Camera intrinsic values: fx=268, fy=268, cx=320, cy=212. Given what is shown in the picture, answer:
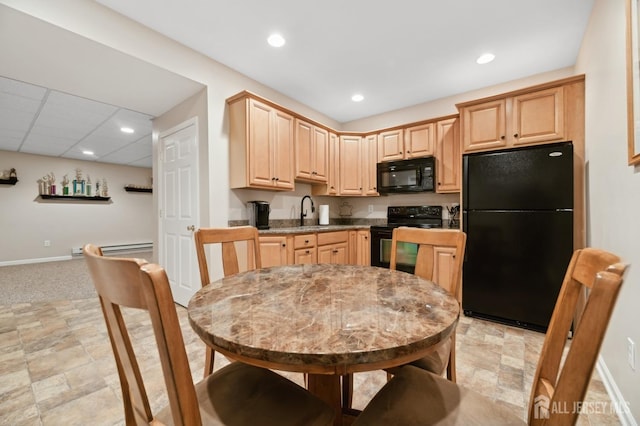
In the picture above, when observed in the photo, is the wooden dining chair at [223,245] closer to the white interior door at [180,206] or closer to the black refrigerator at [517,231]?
the white interior door at [180,206]

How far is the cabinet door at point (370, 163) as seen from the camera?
3986 millimetres

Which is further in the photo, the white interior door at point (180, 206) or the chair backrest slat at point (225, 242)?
the white interior door at point (180, 206)

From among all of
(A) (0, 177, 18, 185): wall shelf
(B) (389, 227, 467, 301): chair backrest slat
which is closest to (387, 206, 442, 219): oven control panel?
(B) (389, 227, 467, 301): chair backrest slat

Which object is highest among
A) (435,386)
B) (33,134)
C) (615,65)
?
(33,134)

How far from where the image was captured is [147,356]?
6.68 ft

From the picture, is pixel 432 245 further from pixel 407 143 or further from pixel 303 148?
pixel 407 143

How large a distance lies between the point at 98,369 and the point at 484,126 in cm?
392

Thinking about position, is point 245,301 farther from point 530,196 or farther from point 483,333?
point 530,196

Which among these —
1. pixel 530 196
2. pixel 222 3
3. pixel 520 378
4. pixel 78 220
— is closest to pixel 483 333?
pixel 520 378

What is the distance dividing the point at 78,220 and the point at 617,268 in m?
8.90

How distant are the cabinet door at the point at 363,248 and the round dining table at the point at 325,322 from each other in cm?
245

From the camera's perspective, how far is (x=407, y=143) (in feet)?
12.0

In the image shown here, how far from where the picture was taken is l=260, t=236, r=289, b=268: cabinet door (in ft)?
9.11

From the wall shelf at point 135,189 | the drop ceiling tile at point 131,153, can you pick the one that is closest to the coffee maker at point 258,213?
the drop ceiling tile at point 131,153
